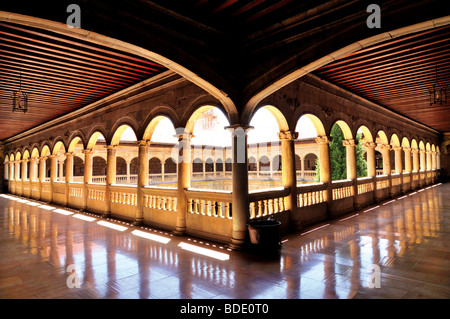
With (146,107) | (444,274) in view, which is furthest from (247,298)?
(146,107)

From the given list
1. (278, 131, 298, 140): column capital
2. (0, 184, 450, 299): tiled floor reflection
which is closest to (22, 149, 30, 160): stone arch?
(0, 184, 450, 299): tiled floor reflection

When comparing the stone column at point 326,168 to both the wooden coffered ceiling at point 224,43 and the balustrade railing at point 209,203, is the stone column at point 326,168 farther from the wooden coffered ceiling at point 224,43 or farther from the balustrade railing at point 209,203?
the balustrade railing at point 209,203

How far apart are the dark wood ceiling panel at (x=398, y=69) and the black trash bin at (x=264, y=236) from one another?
450cm

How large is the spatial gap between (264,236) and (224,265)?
3.52 ft

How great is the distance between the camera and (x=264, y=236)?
5.29 m

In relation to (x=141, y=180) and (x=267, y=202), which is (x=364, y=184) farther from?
(x=141, y=180)

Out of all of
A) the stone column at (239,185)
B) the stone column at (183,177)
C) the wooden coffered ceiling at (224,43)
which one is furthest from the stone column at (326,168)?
the stone column at (183,177)

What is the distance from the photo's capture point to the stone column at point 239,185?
5797 mm

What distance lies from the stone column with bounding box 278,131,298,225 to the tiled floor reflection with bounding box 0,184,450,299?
893mm

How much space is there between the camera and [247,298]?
344cm

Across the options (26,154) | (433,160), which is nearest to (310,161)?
(433,160)

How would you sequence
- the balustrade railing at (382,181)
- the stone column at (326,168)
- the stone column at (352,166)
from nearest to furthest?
the stone column at (326,168), the stone column at (352,166), the balustrade railing at (382,181)

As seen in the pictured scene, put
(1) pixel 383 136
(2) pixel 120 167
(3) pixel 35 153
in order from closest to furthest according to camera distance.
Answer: (1) pixel 383 136
(3) pixel 35 153
(2) pixel 120 167
